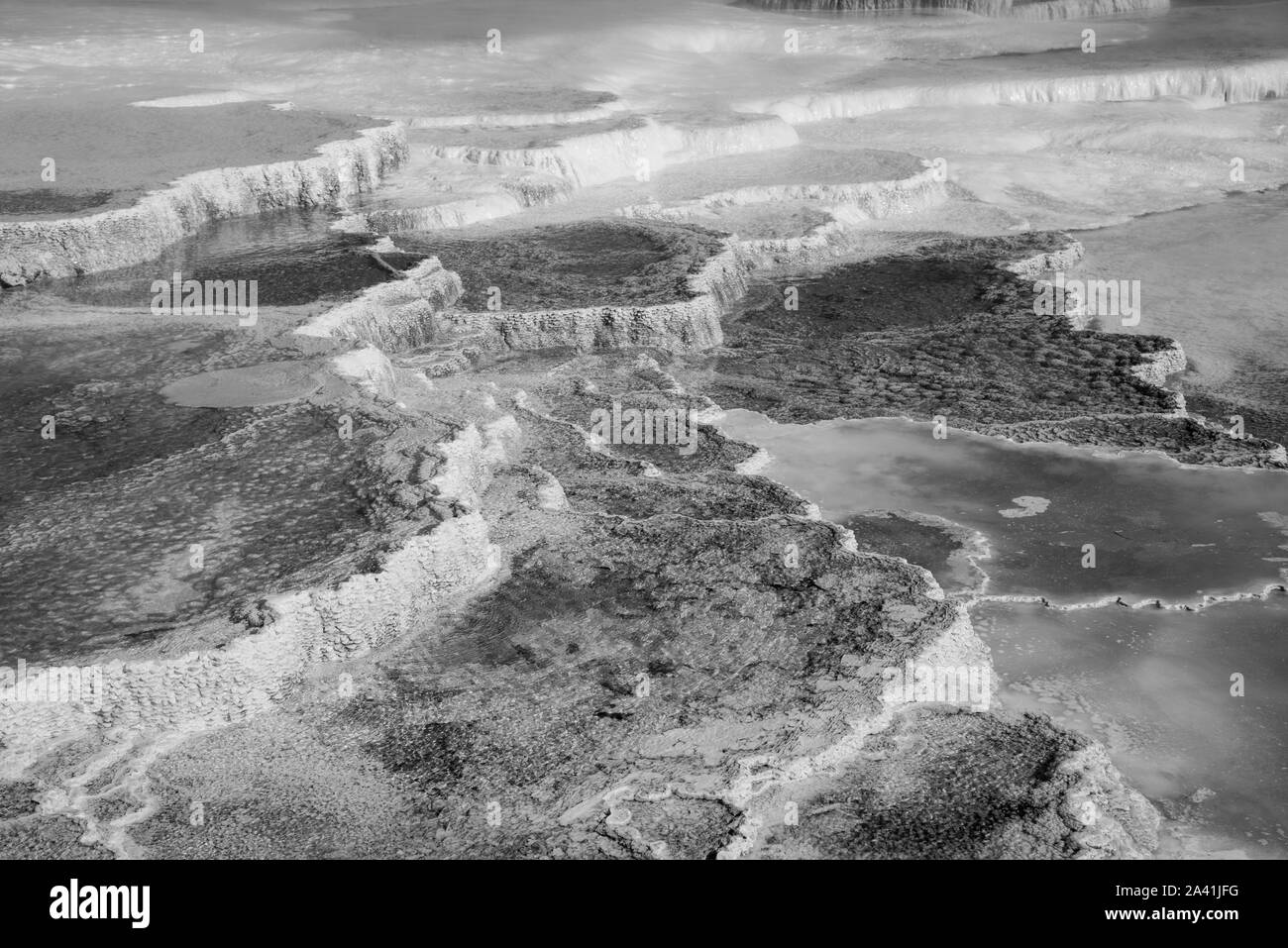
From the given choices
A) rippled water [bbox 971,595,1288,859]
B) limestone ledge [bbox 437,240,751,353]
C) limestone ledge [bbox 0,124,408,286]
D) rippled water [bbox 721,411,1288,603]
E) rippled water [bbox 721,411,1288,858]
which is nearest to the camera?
rippled water [bbox 971,595,1288,859]

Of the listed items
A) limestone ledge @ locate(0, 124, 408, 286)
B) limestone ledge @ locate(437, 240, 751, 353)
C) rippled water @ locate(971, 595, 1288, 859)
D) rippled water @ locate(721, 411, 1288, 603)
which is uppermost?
limestone ledge @ locate(0, 124, 408, 286)

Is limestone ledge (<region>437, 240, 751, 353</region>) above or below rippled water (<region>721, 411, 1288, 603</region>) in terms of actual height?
above

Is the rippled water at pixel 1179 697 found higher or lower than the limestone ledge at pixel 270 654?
lower

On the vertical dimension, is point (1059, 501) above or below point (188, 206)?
below

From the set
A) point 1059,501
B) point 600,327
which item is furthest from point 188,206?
point 1059,501

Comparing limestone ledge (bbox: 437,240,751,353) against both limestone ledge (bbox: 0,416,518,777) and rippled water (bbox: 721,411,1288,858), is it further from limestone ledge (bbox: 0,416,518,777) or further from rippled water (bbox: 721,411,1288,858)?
limestone ledge (bbox: 0,416,518,777)

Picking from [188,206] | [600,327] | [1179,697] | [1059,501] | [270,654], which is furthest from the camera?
[188,206]

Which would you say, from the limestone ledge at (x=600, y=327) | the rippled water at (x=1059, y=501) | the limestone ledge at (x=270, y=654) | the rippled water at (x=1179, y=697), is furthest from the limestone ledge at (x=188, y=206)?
the rippled water at (x=1179, y=697)

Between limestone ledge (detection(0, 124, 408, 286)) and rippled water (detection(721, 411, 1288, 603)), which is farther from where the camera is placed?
limestone ledge (detection(0, 124, 408, 286))

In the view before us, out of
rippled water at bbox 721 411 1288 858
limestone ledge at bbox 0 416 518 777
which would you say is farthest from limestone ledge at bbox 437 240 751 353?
limestone ledge at bbox 0 416 518 777

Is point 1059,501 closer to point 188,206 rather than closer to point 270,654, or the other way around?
point 270,654

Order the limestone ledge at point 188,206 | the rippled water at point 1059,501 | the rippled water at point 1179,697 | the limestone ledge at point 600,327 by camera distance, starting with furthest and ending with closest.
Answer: the limestone ledge at point 188,206 → the limestone ledge at point 600,327 → the rippled water at point 1059,501 → the rippled water at point 1179,697

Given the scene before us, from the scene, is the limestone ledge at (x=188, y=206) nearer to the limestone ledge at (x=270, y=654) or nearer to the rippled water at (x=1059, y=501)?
the rippled water at (x=1059, y=501)

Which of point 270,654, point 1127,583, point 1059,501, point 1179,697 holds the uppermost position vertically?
point 270,654
